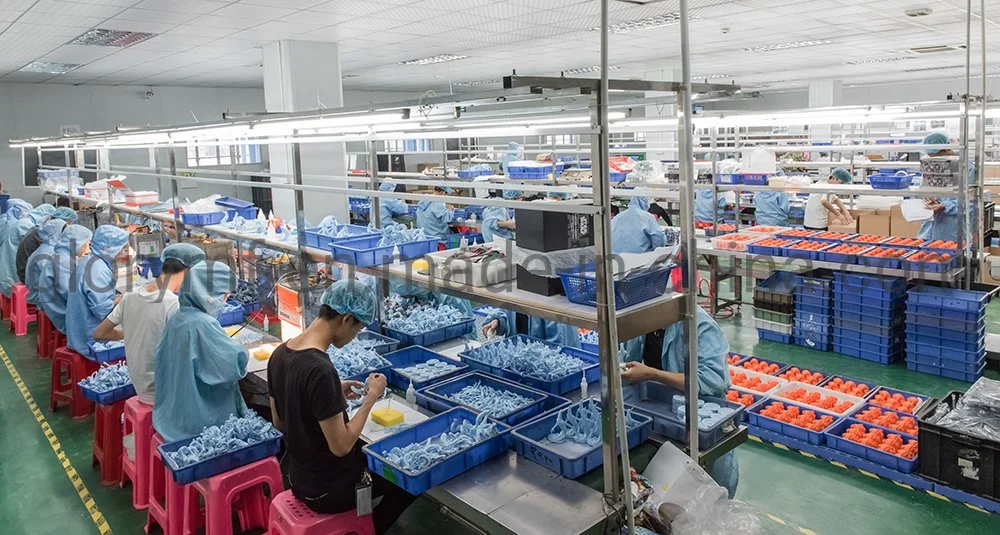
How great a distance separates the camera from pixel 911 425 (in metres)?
4.32

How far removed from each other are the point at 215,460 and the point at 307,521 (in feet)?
2.53

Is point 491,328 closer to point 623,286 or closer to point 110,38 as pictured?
point 623,286

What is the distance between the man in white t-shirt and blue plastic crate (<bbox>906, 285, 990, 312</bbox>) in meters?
5.40

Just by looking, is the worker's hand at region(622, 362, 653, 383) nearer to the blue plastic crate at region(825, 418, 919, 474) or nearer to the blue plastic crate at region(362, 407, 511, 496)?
the blue plastic crate at region(362, 407, 511, 496)

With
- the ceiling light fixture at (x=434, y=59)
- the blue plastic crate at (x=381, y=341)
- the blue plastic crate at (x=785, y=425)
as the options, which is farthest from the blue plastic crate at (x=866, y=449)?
the ceiling light fixture at (x=434, y=59)

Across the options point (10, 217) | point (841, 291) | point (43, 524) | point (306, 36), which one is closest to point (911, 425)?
point (841, 291)

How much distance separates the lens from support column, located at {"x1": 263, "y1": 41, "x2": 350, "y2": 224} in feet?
29.0

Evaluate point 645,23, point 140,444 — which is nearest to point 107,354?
point 140,444

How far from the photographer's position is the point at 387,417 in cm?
304

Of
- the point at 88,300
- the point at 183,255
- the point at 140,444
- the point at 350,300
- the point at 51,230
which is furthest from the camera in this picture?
the point at 51,230

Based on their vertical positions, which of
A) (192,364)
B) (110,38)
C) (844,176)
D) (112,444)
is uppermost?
(110,38)

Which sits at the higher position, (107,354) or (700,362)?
(700,362)

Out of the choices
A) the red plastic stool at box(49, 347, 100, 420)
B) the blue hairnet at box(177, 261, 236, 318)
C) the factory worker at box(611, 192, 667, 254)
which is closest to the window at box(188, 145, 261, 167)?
the red plastic stool at box(49, 347, 100, 420)

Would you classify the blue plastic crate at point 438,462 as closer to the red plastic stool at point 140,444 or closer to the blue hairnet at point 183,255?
the blue hairnet at point 183,255
